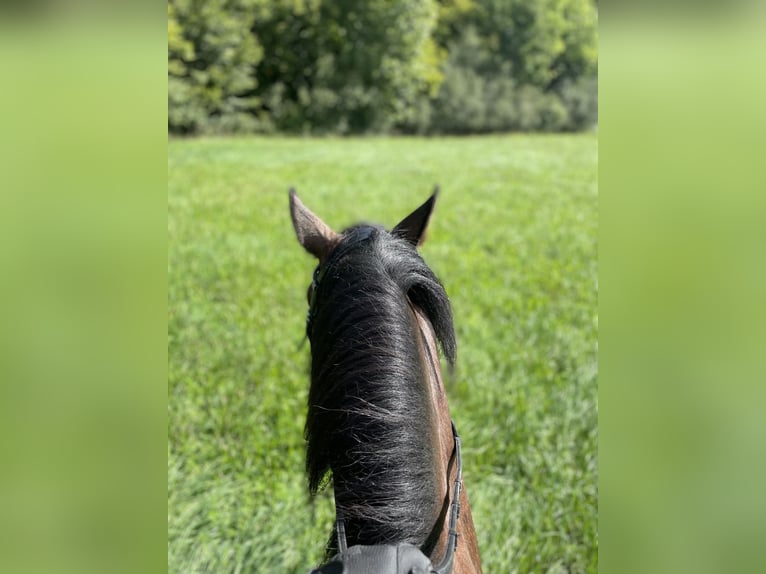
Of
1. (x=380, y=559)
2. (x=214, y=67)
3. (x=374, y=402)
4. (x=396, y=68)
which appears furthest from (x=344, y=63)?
(x=380, y=559)

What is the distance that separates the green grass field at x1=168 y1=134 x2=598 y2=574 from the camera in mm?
3156

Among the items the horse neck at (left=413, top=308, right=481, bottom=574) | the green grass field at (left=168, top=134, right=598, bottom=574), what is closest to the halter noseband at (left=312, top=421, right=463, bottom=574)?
the horse neck at (left=413, top=308, right=481, bottom=574)

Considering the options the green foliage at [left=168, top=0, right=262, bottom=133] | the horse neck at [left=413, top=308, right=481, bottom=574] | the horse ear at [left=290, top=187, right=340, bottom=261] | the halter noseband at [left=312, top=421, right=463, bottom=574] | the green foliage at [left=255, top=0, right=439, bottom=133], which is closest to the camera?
the halter noseband at [left=312, top=421, right=463, bottom=574]

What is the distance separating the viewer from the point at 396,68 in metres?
23.6

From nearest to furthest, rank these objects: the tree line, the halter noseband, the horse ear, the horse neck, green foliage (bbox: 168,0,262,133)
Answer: the halter noseband, the horse neck, the horse ear, green foliage (bbox: 168,0,262,133), the tree line

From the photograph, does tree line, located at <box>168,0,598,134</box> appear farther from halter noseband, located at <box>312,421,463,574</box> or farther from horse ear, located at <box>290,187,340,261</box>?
halter noseband, located at <box>312,421,463,574</box>

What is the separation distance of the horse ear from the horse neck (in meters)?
0.37

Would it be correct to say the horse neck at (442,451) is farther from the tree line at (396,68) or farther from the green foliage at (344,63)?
the green foliage at (344,63)

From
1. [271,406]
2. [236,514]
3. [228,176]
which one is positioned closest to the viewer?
[236,514]

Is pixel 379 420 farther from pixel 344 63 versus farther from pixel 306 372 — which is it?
pixel 344 63
